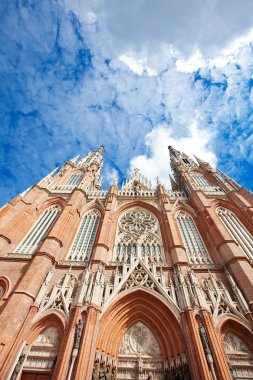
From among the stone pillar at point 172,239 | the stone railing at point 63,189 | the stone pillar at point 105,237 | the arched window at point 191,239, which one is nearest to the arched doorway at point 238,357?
the stone pillar at point 172,239

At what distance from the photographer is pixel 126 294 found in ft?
34.7

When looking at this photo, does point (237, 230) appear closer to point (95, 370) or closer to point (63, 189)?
point (95, 370)

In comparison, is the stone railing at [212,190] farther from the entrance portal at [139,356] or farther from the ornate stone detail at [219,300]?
the entrance portal at [139,356]

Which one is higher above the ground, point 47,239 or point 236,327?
point 47,239

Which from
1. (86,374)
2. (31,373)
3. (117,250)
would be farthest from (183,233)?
(31,373)

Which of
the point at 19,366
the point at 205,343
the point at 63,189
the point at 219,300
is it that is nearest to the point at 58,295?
the point at 19,366

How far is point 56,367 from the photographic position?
25.8 feet

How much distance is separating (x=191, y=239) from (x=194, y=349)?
8.00m

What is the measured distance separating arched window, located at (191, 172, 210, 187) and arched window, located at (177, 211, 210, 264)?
5767 mm

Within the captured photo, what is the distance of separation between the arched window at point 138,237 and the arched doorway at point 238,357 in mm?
5287

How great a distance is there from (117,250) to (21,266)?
598cm

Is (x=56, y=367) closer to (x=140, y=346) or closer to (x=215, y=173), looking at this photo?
(x=140, y=346)

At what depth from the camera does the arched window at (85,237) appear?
13977 mm

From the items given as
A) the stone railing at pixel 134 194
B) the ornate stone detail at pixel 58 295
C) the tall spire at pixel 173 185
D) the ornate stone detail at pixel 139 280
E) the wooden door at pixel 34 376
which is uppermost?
the tall spire at pixel 173 185
